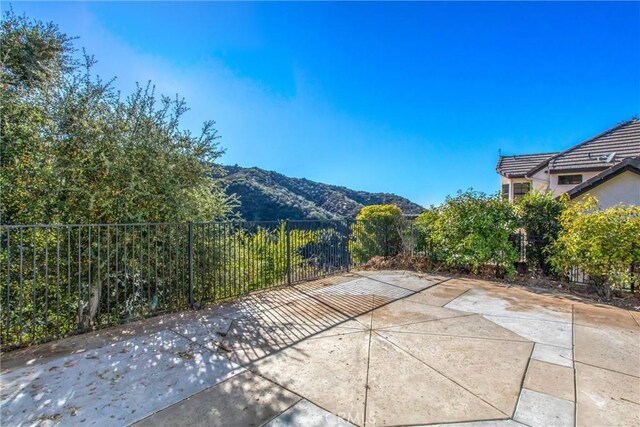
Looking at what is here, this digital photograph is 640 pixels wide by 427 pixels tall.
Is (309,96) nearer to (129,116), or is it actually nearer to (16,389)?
(129,116)

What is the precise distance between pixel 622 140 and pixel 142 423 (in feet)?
61.7

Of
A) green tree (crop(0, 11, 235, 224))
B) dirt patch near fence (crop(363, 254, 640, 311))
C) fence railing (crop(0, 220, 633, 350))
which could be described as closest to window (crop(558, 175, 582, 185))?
fence railing (crop(0, 220, 633, 350))

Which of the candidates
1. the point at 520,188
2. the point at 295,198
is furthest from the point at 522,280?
the point at 295,198

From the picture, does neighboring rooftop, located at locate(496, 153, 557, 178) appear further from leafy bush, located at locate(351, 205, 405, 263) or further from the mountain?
leafy bush, located at locate(351, 205, 405, 263)

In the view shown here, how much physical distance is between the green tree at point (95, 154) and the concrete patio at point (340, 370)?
173 centimetres

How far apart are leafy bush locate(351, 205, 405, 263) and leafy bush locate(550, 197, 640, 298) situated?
3984mm

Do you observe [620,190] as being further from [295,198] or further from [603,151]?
[295,198]

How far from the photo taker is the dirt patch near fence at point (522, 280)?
16.5 ft

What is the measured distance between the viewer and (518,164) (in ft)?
63.4

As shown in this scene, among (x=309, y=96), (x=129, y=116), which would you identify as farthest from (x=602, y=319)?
(x=309, y=96)

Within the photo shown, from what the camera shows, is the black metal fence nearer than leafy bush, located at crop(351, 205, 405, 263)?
Yes

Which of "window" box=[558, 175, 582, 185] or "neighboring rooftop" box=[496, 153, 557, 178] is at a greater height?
"neighboring rooftop" box=[496, 153, 557, 178]

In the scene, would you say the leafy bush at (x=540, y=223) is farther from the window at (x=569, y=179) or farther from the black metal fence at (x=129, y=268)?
the window at (x=569, y=179)

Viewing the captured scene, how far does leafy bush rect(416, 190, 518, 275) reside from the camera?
6.59 m
